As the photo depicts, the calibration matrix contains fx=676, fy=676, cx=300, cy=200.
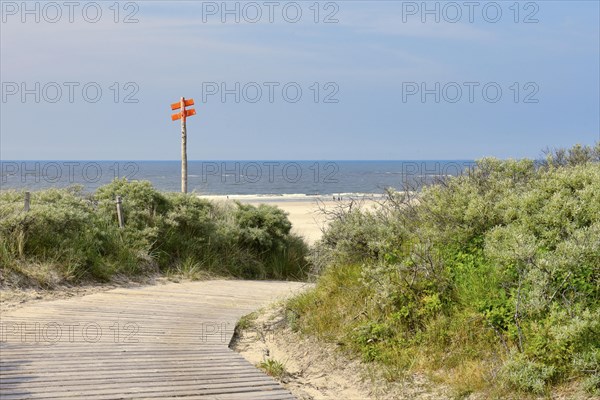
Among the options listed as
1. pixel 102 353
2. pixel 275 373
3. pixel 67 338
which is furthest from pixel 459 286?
pixel 67 338

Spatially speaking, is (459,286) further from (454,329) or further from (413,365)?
(413,365)

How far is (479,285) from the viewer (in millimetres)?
7812

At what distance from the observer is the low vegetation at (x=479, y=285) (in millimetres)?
6703

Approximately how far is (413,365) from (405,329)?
0.71m

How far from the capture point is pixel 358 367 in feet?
26.5

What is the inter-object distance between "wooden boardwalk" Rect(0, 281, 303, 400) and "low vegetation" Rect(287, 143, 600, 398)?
145cm

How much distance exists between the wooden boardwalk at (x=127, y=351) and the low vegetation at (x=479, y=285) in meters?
1.45

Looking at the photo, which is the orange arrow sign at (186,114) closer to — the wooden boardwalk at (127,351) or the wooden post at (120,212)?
the wooden post at (120,212)

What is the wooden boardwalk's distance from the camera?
23.0 feet

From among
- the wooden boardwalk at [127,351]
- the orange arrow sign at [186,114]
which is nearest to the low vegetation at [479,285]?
the wooden boardwalk at [127,351]

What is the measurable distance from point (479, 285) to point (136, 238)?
9.63 m

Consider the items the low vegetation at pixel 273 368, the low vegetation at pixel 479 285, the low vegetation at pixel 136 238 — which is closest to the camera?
the low vegetation at pixel 479 285

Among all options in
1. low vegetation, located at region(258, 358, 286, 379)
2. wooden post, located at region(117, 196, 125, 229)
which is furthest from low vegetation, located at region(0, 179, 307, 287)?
low vegetation, located at region(258, 358, 286, 379)

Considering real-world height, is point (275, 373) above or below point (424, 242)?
below
